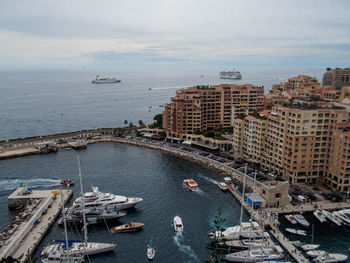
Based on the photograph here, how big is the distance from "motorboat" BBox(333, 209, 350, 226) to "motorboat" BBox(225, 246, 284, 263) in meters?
19.6

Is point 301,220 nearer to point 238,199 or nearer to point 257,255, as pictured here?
point 238,199

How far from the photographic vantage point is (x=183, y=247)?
54031mm

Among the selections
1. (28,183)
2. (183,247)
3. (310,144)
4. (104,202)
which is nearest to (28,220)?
(104,202)

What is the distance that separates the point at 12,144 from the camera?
118438 millimetres

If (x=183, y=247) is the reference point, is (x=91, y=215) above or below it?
above

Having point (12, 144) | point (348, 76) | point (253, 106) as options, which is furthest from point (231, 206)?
point (348, 76)

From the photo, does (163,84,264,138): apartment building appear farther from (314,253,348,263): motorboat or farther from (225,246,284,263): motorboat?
(314,253,348,263): motorboat

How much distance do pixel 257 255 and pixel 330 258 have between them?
1231 centimetres

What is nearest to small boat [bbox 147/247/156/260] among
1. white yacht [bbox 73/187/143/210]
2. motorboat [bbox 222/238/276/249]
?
motorboat [bbox 222/238/276/249]

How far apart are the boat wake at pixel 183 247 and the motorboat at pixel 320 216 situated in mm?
29602

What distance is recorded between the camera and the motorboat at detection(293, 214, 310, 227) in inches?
2367

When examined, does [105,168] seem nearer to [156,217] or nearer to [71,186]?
[71,186]

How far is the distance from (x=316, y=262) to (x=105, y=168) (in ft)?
218

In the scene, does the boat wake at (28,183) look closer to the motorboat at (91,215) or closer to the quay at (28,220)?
the quay at (28,220)
